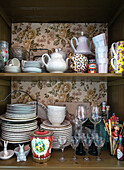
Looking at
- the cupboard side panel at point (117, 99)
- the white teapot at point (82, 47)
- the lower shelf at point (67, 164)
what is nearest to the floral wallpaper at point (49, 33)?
the white teapot at point (82, 47)

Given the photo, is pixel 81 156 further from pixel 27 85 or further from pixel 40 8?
pixel 40 8

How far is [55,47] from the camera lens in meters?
1.47

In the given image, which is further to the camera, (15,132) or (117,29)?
(117,29)

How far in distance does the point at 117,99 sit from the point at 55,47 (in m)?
0.70

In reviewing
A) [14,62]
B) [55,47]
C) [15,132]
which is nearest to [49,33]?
[55,47]

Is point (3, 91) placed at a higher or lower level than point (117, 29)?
lower

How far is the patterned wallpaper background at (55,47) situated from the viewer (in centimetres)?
147

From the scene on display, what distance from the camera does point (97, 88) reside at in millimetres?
1471

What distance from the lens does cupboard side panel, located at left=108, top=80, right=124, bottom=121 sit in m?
1.15

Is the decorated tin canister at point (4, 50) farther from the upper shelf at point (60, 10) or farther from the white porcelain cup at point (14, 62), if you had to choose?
the upper shelf at point (60, 10)

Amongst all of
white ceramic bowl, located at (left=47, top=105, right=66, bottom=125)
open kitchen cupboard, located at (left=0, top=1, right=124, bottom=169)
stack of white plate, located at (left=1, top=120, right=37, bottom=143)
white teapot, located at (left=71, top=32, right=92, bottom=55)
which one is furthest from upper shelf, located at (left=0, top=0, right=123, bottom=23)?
stack of white plate, located at (left=1, top=120, right=37, bottom=143)

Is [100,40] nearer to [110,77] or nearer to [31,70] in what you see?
[110,77]

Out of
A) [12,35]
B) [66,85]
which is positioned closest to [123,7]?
[66,85]

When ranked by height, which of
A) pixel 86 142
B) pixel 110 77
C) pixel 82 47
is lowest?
pixel 86 142
